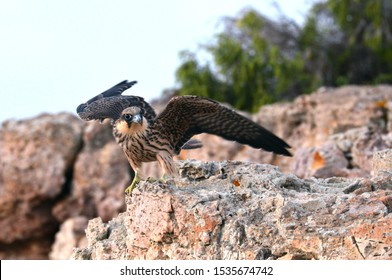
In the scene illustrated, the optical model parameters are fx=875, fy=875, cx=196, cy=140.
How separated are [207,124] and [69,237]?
5901 mm

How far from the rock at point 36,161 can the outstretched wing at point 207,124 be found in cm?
596

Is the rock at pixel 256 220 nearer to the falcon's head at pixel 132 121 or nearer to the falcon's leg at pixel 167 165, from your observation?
the falcon's leg at pixel 167 165

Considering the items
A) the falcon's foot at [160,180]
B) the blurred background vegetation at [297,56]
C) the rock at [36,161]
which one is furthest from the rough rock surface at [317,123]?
the blurred background vegetation at [297,56]

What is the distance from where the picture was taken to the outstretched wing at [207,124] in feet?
20.5

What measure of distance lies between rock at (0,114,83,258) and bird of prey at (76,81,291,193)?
535cm

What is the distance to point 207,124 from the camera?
258 inches

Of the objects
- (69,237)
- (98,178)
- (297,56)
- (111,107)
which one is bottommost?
(69,237)

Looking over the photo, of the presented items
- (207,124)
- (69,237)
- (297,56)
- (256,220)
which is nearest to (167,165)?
(207,124)

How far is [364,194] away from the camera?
175 inches

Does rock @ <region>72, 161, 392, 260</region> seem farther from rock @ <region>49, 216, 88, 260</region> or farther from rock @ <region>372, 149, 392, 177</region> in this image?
rock @ <region>49, 216, 88, 260</region>

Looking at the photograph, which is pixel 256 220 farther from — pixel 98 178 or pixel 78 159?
pixel 78 159

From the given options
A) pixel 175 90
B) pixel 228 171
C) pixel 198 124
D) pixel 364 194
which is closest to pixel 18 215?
pixel 175 90

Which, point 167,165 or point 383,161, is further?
point 167,165

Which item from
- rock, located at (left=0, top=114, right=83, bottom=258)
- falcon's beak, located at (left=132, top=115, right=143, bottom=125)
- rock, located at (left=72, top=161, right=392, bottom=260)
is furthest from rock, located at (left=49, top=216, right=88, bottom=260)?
rock, located at (left=72, top=161, right=392, bottom=260)
